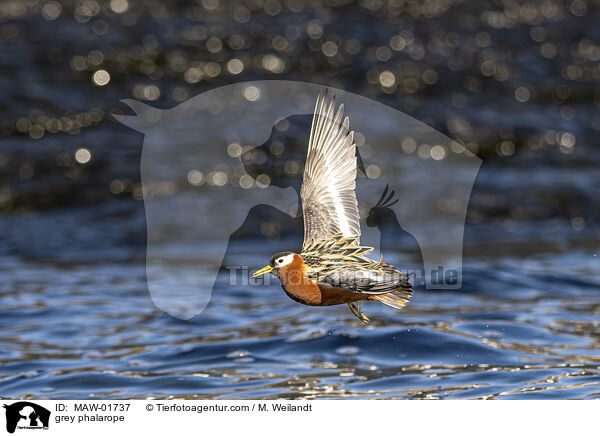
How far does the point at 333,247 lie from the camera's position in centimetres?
356

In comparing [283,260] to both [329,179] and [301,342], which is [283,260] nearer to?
[329,179]

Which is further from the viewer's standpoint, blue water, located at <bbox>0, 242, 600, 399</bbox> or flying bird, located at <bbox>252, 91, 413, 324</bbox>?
blue water, located at <bbox>0, 242, 600, 399</bbox>

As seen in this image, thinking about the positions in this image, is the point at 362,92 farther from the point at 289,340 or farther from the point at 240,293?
the point at 289,340

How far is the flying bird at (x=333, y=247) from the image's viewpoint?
128 inches

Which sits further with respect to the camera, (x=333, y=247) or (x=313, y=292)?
(x=333, y=247)

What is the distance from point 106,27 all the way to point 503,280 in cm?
1109

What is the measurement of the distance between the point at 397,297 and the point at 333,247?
1.18ft

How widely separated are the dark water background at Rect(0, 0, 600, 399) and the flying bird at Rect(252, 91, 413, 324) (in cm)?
447

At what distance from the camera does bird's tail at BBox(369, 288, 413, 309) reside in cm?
328

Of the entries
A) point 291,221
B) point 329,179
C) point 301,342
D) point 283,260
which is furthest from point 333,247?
point 291,221
